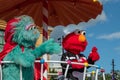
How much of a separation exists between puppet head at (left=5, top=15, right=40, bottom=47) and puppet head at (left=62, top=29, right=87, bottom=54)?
1.28 metres

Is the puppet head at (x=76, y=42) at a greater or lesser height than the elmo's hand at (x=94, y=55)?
greater

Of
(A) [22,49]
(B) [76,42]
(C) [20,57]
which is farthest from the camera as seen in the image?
(B) [76,42]

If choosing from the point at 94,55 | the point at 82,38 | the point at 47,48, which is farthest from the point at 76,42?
the point at 47,48

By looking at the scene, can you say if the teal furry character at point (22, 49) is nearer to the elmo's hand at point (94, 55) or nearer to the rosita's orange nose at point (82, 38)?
the rosita's orange nose at point (82, 38)

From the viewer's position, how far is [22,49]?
188 inches

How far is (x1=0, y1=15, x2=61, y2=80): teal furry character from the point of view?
4.66m

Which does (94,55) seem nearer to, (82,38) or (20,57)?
(82,38)

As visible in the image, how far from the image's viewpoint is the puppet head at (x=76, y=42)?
19.9 ft

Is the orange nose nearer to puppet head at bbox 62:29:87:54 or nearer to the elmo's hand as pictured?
puppet head at bbox 62:29:87:54

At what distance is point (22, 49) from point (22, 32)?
23cm

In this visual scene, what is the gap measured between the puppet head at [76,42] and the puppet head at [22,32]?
1.28 metres

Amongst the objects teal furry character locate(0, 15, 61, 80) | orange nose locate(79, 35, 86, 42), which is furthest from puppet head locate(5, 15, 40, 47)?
orange nose locate(79, 35, 86, 42)

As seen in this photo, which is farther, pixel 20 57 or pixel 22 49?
pixel 22 49

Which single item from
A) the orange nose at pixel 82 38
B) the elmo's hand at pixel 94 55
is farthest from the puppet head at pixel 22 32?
the elmo's hand at pixel 94 55
